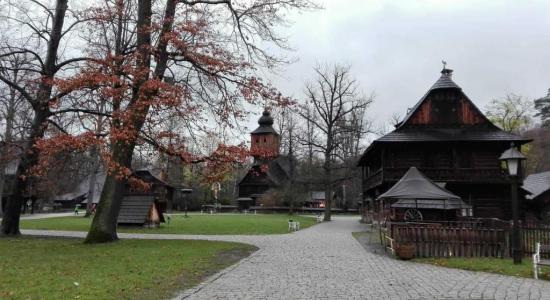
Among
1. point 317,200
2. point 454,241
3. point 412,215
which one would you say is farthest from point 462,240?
point 317,200

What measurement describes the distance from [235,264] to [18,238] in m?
12.4

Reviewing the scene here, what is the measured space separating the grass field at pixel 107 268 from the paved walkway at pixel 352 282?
80 cm

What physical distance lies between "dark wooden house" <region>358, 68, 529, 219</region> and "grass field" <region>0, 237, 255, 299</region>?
1852 centimetres

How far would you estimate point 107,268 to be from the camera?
1185cm

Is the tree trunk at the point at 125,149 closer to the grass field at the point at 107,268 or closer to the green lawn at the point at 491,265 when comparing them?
the grass field at the point at 107,268

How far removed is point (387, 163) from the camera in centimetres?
3419

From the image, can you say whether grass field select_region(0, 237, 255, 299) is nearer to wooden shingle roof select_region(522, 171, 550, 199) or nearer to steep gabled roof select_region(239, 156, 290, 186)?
wooden shingle roof select_region(522, 171, 550, 199)

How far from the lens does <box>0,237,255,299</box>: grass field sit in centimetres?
898

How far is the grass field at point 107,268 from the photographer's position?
898cm

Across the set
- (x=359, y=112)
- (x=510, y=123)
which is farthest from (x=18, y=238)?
(x=510, y=123)

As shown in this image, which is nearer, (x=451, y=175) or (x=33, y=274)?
(x=33, y=274)

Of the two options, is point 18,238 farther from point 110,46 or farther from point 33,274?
point 33,274

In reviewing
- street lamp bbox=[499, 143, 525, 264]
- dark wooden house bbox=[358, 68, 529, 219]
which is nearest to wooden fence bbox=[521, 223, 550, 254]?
street lamp bbox=[499, 143, 525, 264]

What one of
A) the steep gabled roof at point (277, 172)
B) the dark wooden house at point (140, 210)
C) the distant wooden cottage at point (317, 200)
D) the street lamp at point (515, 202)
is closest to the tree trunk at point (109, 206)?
the dark wooden house at point (140, 210)
